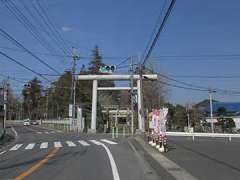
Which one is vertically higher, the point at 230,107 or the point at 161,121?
the point at 230,107

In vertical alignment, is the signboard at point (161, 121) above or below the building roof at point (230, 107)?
below

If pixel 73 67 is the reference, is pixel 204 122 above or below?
below

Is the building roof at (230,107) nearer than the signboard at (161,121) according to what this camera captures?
No

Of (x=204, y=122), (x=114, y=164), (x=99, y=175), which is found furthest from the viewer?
(x=204, y=122)

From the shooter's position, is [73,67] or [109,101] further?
[109,101]

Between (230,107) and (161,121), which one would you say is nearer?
(161,121)

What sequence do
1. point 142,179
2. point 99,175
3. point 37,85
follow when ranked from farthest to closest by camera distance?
1. point 37,85
2. point 99,175
3. point 142,179

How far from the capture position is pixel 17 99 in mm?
143625

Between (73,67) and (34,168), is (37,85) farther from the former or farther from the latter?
(34,168)

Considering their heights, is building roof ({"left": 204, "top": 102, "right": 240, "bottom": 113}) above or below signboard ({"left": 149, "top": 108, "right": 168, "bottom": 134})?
above

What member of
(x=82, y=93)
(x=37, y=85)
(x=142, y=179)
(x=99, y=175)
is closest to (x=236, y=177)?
(x=142, y=179)

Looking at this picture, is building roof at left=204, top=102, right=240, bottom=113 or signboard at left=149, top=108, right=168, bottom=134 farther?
building roof at left=204, top=102, right=240, bottom=113

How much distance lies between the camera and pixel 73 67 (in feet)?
185

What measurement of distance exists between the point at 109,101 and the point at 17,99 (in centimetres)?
5836
